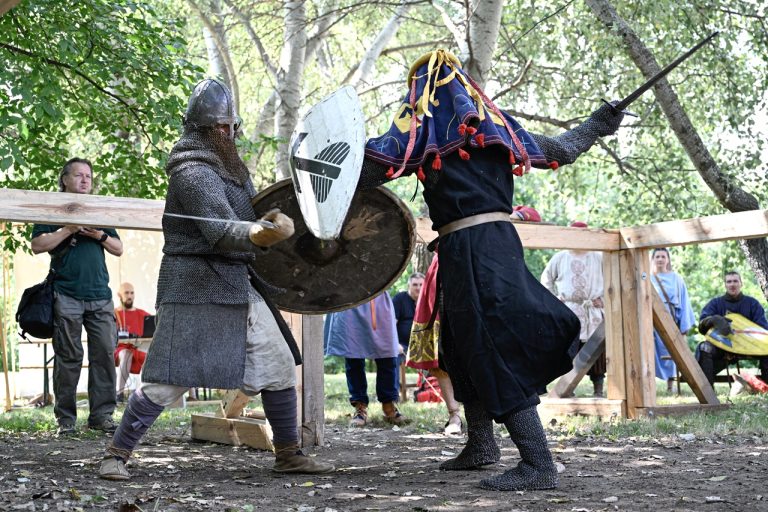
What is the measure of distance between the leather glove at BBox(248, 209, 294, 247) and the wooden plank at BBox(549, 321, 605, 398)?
3986mm

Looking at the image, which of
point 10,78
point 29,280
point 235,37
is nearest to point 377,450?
point 10,78

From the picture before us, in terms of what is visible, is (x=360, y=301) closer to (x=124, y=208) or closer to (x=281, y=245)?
(x=281, y=245)

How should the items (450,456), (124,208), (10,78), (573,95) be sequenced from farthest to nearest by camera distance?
(573,95) < (10,78) < (450,456) < (124,208)

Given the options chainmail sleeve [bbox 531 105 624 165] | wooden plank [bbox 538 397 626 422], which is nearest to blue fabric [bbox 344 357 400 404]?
wooden plank [bbox 538 397 626 422]

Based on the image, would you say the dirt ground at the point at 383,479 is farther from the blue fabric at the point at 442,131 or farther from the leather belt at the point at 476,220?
the blue fabric at the point at 442,131

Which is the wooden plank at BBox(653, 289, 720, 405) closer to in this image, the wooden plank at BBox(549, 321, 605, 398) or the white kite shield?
the wooden plank at BBox(549, 321, 605, 398)

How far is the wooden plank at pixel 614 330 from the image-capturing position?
260 inches

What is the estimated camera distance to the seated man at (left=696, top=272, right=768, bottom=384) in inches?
363

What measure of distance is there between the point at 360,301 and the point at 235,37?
1203cm

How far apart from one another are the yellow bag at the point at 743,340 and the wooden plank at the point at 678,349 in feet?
7.71

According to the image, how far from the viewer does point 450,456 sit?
5.07 m

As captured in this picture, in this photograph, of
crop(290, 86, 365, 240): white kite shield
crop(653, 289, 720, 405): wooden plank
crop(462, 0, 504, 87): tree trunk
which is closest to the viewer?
crop(290, 86, 365, 240): white kite shield

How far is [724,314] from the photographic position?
9.88 meters

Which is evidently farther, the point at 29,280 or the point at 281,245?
the point at 29,280
